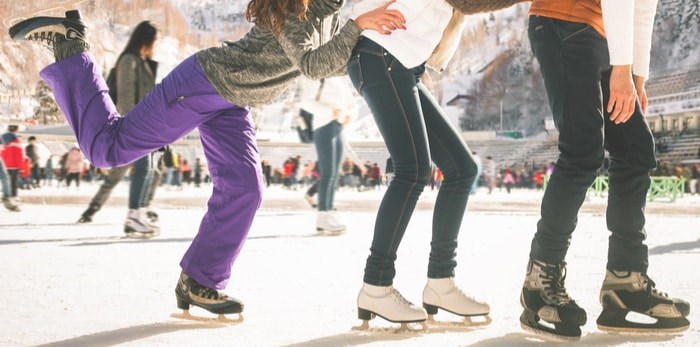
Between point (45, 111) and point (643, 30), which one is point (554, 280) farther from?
point (45, 111)

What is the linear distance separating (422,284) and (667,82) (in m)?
50.0

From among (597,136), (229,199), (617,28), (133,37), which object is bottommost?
(229,199)

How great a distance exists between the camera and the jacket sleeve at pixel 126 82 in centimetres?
422

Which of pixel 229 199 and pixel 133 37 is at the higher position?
pixel 133 37

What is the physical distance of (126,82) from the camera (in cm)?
425

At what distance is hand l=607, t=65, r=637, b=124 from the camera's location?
1733 millimetres

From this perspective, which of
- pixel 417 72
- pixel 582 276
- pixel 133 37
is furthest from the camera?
pixel 133 37

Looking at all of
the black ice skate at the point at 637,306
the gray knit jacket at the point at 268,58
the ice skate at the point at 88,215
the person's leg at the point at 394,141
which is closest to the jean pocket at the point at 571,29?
the person's leg at the point at 394,141

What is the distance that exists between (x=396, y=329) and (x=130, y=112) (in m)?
0.98

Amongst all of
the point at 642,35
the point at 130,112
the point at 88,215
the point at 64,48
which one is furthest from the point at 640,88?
the point at 88,215

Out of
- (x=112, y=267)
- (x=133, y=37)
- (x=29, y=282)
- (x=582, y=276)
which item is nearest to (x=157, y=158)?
(x=133, y=37)

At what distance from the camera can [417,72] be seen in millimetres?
1960

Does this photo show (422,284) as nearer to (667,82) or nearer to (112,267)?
(112,267)

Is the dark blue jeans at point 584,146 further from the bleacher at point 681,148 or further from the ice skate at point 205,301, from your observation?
the bleacher at point 681,148
